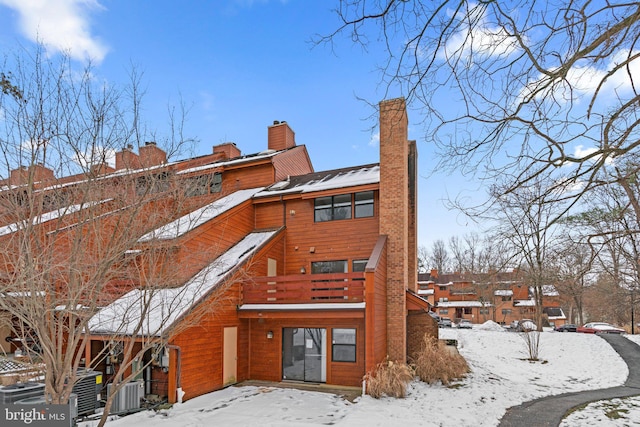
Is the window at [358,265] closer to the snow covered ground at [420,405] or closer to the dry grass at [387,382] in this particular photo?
the dry grass at [387,382]

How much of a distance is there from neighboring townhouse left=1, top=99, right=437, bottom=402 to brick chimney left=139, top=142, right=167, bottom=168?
561 millimetres

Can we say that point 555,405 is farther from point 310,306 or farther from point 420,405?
point 310,306

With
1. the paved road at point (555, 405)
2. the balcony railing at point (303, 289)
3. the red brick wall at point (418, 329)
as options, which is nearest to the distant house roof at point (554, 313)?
the paved road at point (555, 405)

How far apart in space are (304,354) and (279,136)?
11.8 meters

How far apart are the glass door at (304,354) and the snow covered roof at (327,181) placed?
5.12 metres

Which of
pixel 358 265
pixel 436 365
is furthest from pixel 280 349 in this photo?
pixel 436 365

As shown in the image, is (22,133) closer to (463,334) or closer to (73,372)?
(73,372)

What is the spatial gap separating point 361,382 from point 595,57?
9.97 metres

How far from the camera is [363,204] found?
44.5 feet

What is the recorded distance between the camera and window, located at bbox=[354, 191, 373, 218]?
13.5 meters

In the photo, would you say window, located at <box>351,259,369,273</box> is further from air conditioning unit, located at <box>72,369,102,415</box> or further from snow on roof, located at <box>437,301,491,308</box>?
snow on roof, located at <box>437,301,491,308</box>

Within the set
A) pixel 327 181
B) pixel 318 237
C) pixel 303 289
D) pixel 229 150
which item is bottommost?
pixel 303 289

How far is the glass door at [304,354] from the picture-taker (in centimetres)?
1156

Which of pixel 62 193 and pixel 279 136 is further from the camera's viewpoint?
pixel 279 136
